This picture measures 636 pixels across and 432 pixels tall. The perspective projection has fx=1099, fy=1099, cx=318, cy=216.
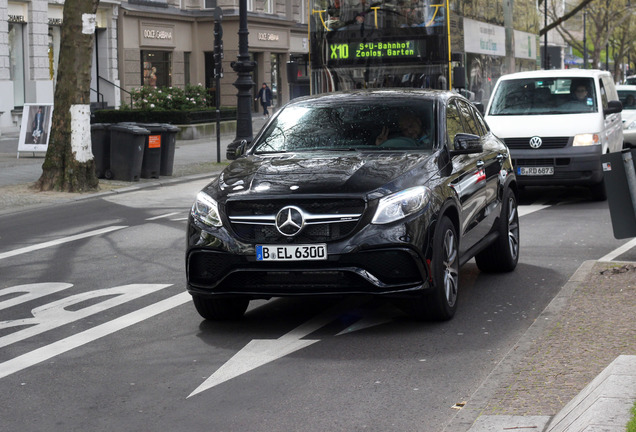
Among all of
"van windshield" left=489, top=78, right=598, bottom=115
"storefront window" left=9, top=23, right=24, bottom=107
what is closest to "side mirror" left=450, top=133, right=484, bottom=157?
"van windshield" left=489, top=78, right=598, bottom=115

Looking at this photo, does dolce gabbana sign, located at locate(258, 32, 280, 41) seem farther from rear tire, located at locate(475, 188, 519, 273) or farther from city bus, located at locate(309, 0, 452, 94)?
rear tire, located at locate(475, 188, 519, 273)

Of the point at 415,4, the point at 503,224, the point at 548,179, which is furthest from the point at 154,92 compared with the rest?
the point at 503,224

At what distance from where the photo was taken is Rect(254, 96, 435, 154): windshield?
8.23m

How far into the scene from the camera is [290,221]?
698cm

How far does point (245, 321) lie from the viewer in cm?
782

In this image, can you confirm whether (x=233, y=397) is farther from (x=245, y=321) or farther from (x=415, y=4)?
(x=415, y=4)

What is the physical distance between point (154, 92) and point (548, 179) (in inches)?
837

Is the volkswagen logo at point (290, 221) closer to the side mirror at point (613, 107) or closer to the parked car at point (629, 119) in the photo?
the side mirror at point (613, 107)

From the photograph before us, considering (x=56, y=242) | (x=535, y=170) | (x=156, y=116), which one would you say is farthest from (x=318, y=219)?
(x=156, y=116)

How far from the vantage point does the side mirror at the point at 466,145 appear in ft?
26.6

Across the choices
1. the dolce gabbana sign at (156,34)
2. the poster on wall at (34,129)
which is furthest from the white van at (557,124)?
the dolce gabbana sign at (156,34)

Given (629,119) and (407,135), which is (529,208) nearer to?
(407,135)

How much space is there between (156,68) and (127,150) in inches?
1035

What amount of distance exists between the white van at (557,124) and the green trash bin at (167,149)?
7064mm
